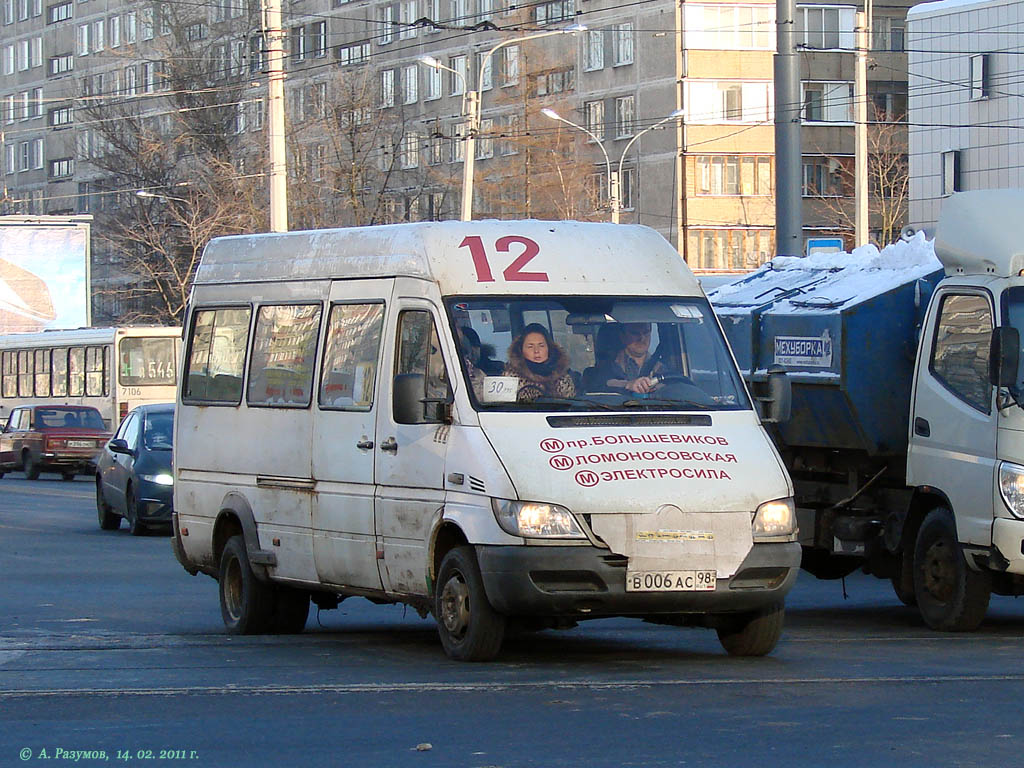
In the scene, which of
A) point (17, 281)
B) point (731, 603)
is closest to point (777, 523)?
point (731, 603)

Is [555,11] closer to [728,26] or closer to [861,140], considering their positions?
[728,26]

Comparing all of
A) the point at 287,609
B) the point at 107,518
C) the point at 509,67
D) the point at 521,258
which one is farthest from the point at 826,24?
the point at 521,258

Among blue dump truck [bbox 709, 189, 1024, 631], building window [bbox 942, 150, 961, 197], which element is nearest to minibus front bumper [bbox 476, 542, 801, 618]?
blue dump truck [bbox 709, 189, 1024, 631]

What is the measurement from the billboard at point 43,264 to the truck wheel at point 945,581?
161 ft

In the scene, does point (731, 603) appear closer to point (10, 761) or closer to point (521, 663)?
point (521, 663)

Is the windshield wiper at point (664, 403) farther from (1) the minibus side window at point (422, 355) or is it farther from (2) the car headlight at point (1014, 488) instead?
(2) the car headlight at point (1014, 488)

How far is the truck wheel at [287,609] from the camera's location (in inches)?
496

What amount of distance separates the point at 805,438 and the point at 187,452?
4361 millimetres

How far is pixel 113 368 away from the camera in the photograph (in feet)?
149

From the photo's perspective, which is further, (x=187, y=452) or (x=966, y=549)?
(x=187, y=452)

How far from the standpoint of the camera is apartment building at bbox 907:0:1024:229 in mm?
57844

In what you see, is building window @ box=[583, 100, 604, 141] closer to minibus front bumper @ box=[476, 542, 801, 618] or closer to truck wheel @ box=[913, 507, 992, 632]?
truck wheel @ box=[913, 507, 992, 632]

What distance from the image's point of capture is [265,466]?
1220 centimetres

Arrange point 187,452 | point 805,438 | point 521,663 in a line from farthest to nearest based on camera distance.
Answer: point 805,438 < point 187,452 < point 521,663
